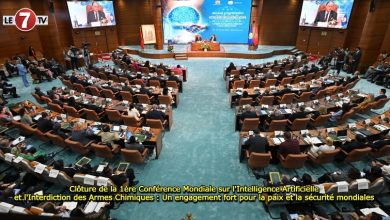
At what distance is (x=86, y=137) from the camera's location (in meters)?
8.39

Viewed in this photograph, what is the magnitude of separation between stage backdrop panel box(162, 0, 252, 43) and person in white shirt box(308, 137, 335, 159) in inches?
676

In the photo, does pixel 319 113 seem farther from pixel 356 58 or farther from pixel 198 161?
pixel 356 58

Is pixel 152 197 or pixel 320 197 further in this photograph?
pixel 152 197

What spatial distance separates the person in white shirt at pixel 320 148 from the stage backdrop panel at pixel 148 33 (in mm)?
17593

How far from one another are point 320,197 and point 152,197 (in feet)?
14.0

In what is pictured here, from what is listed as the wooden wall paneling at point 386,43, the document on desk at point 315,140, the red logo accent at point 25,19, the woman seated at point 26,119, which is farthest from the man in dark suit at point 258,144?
the wooden wall paneling at point 386,43

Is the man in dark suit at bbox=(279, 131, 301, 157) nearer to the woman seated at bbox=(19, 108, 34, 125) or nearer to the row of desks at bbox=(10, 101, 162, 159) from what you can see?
the row of desks at bbox=(10, 101, 162, 159)

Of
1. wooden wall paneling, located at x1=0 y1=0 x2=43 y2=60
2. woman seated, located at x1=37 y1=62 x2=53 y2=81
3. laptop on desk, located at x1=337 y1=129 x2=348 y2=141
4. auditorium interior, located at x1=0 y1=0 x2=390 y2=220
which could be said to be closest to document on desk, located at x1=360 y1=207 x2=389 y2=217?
auditorium interior, located at x1=0 y1=0 x2=390 y2=220

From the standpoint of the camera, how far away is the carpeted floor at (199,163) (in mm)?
6523

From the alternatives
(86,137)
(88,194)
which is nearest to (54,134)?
(86,137)

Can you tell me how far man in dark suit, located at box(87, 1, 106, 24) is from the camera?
20.7 meters

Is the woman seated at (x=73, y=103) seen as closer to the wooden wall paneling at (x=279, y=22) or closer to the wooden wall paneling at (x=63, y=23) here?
the wooden wall paneling at (x=63, y=23)

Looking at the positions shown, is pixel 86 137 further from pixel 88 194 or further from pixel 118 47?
pixel 118 47

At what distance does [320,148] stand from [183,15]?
59.8ft
